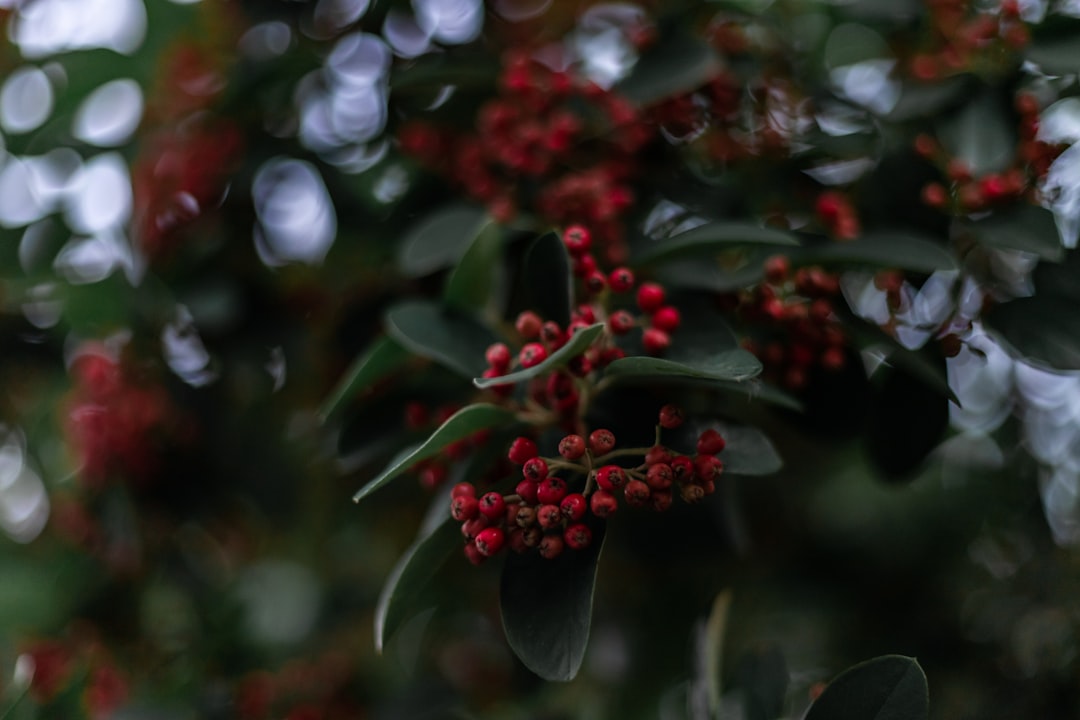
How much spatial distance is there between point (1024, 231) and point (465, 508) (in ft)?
1.91

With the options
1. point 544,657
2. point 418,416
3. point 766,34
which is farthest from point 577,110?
point 544,657

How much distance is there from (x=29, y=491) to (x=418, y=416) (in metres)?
1.24

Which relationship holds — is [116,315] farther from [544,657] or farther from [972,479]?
[972,479]

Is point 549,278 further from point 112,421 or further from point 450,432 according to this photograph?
point 112,421

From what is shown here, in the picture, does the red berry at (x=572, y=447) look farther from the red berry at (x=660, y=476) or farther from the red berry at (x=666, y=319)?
the red berry at (x=666, y=319)

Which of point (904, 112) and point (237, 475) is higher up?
point (904, 112)

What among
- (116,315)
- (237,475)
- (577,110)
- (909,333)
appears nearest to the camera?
(909,333)

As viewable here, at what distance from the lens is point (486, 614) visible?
1.65 m

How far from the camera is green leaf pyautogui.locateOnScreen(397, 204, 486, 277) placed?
3.35 feet

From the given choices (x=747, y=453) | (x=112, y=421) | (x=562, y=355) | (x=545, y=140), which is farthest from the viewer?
(x=112, y=421)

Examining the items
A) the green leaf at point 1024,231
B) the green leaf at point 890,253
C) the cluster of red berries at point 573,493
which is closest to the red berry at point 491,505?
the cluster of red berries at point 573,493

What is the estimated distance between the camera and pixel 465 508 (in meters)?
0.71

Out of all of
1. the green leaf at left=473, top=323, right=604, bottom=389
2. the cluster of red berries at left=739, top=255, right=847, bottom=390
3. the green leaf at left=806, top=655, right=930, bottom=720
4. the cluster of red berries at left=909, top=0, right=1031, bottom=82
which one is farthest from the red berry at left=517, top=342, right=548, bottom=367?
the cluster of red berries at left=909, top=0, right=1031, bottom=82

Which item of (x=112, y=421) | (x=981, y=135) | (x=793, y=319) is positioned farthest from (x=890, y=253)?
(x=112, y=421)
